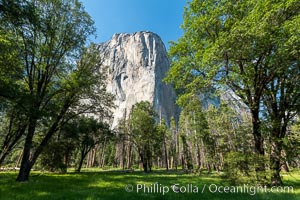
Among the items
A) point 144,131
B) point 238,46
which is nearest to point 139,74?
point 144,131

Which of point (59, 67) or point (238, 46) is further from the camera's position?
point (59, 67)

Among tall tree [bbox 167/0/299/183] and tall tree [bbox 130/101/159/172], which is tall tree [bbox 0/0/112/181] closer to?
tall tree [bbox 167/0/299/183]

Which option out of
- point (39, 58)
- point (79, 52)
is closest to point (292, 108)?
point (79, 52)

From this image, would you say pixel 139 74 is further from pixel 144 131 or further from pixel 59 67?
pixel 59 67

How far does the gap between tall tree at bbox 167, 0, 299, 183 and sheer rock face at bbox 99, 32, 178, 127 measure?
256 ft

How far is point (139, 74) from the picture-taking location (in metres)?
103

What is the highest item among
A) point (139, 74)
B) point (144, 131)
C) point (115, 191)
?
point (139, 74)

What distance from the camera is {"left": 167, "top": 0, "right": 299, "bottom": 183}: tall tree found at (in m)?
7.78

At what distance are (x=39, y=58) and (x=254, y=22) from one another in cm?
1371

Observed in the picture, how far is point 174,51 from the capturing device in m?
12.5

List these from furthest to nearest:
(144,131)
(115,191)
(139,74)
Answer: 1. (139,74)
2. (144,131)
3. (115,191)

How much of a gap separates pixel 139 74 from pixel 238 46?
315ft

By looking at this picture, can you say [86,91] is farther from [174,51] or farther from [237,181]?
[237,181]

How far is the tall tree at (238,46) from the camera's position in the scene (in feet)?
25.5
